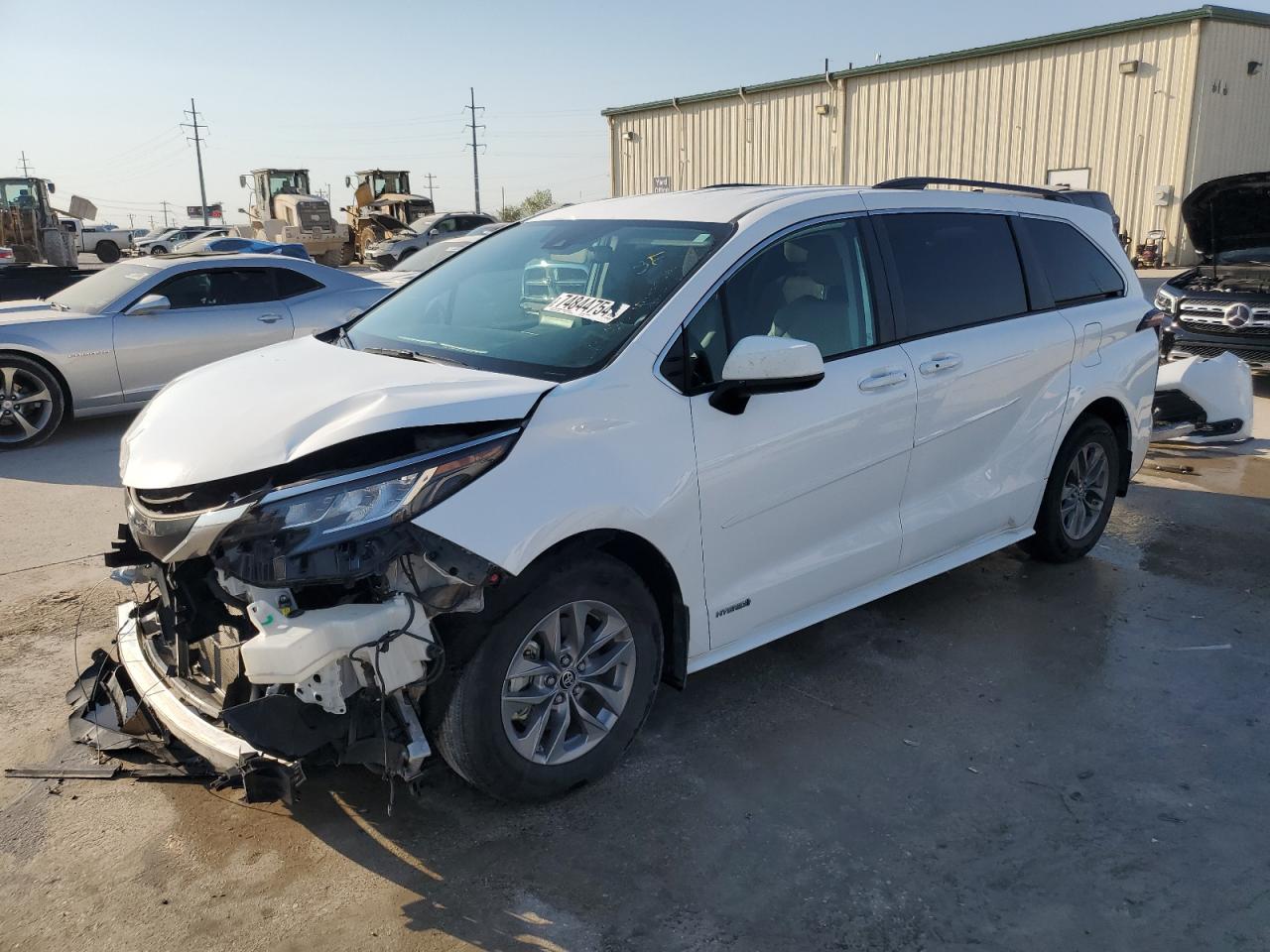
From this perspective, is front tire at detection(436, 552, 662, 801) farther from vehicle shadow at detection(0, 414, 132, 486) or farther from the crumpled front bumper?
vehicle shadow at detection(0, 414, 132, 486)

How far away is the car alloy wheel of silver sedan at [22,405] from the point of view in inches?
325

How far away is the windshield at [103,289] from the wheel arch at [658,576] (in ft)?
23.4

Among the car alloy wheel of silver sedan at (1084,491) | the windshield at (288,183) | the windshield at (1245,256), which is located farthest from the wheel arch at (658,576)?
the windshield at (288,183)

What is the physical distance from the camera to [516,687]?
308cm

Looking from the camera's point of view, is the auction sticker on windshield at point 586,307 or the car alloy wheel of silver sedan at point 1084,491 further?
the car alloy wheel of silver sedan at point 1084,491

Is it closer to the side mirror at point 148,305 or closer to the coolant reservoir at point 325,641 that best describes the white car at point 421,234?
the side mirror at point 148,305

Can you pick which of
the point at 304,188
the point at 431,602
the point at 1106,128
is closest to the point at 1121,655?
the point at 431,602

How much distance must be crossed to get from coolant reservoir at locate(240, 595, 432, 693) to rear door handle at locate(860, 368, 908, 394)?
1966mm

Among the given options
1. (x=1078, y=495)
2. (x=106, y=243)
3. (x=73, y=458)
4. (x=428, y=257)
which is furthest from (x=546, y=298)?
(x=106, y=243)

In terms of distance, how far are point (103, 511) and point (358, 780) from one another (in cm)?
401

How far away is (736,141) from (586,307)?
32.1 meters

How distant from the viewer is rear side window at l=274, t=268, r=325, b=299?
9648mm

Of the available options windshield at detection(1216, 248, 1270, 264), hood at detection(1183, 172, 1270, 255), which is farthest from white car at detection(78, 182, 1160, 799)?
windshield at detection(1216, 248, 1270, 264)

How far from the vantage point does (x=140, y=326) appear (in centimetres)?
868
